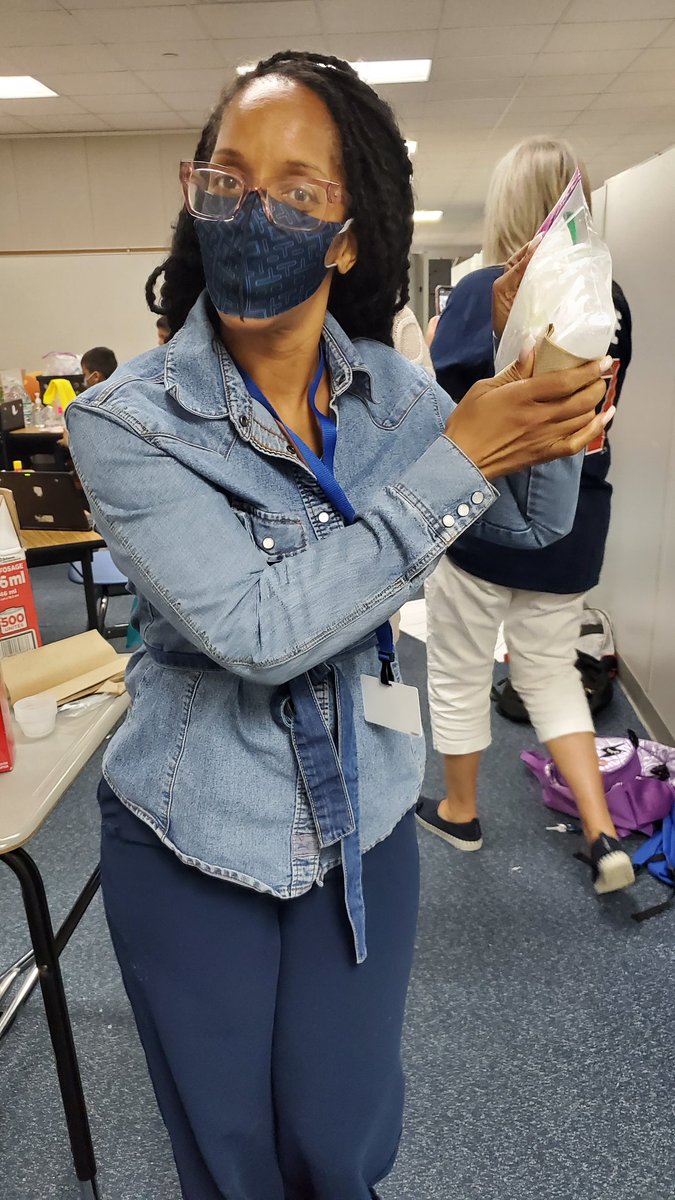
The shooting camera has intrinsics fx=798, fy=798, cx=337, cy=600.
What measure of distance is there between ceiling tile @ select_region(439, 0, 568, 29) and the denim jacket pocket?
512cm

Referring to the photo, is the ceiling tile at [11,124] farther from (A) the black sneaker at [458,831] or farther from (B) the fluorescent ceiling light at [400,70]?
(A) the black sneaker at [458,831]

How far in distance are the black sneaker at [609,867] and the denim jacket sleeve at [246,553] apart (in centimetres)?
146

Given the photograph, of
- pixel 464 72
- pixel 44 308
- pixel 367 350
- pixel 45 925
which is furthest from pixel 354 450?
pixel 44 308

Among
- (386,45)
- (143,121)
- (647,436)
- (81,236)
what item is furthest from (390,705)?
(81,236)

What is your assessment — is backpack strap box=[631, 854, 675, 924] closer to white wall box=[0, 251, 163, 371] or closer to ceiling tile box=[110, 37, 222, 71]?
ceiling tile box=[110, 37, 222, 71]

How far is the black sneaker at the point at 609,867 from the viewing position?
1.85 m

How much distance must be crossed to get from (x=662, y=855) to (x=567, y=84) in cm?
616

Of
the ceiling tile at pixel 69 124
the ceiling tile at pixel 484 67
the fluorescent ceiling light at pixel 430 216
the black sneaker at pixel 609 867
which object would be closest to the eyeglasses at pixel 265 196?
the black sneaker at pixel 609 867

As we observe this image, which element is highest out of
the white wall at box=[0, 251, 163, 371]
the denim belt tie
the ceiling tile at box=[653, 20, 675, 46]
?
Result: the ceiling tile at box=[653, 20, 675, 46]

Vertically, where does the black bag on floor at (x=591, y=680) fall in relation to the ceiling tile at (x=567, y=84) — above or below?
below

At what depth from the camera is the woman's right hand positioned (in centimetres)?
65

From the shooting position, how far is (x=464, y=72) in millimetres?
5750

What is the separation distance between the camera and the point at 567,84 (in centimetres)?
606

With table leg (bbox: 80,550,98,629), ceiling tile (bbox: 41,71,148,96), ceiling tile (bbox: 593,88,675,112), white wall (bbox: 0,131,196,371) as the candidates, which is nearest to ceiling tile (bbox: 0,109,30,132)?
white wall (bbox: 0,131,196,371)
